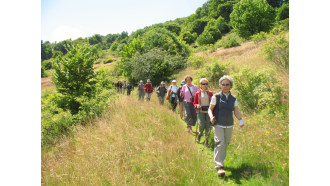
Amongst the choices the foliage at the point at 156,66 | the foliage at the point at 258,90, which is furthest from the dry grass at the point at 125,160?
the foliage at the point at 156,66

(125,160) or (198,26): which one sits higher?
(198,26)

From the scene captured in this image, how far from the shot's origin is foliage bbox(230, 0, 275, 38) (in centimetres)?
2773

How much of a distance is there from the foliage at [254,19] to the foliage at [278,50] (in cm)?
2328

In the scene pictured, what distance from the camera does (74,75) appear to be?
7.86m

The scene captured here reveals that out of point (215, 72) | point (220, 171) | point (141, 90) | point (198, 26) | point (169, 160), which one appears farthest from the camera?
point (198, 26)

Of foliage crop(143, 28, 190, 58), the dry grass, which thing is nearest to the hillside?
the dry grass

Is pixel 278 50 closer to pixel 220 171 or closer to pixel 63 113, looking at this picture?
pixel 220 171

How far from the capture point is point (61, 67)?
803cm

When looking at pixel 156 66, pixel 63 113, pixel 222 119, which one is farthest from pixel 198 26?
pixel 222 119

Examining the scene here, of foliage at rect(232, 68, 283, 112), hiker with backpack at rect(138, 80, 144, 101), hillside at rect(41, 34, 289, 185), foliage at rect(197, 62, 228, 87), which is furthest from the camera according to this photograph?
hiker with backpack at rect(138, 80, 144, 101)

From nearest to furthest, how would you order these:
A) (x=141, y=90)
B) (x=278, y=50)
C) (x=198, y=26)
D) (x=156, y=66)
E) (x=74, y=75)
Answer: (x=278, y=50)
(x=74, y=75)
(x=141, y=90)
(x=156, y=66)
(x=198, y=26)

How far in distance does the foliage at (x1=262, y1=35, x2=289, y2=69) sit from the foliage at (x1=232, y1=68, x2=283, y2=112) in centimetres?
182

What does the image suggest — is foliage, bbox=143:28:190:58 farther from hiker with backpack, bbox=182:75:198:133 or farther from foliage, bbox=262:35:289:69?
hiker with backpack, bbox=182:75:198:133

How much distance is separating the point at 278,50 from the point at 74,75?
382 inches
